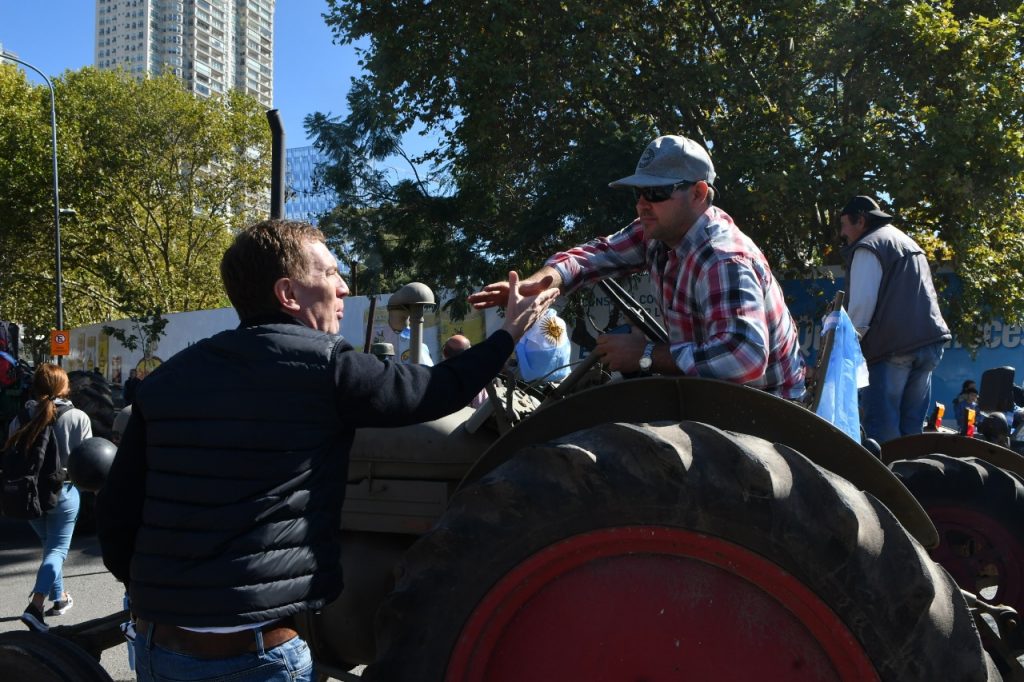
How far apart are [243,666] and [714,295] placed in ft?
4.70

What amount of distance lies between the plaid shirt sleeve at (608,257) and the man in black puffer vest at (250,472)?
0.92 metres

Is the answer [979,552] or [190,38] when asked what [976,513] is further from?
[190,38]

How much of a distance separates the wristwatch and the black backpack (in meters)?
4.56

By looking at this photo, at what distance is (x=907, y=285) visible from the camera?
428 cm

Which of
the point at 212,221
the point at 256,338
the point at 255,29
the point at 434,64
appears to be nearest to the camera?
the point at 256,338

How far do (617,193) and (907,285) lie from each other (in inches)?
382

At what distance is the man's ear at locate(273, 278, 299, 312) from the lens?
2.00 meters

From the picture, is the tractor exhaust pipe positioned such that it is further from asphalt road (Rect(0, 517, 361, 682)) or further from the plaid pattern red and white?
the plaid pattern red and white

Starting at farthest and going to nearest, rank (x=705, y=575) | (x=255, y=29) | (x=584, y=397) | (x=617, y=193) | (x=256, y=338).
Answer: (x=255, y=29) < (x=617, y=193) < (x=584, y=397) < (x=256, y=338) < (x=705, y=575)

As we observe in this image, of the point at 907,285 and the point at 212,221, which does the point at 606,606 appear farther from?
the point at 212,221

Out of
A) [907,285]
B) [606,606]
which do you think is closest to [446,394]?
[606,606]

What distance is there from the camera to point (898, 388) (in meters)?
4.36

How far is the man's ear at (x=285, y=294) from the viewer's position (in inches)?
78.7

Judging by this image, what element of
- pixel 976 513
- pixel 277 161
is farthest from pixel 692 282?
pixel 277 161
